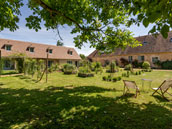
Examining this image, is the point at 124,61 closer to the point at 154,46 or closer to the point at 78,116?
the point at 154,46

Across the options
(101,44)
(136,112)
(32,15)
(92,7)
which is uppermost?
(92,7)

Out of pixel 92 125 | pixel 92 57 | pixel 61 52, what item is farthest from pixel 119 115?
pixel 92 57

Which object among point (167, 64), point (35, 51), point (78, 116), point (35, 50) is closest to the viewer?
point (78, 116)

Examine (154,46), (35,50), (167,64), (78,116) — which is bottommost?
(78,116)

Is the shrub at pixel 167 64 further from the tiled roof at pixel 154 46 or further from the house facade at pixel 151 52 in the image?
the tiled roof at pixel 154 46

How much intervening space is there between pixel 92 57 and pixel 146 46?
17.0 meters

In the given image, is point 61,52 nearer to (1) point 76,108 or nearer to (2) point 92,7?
(2) point 92,7

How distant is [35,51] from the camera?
914 inches

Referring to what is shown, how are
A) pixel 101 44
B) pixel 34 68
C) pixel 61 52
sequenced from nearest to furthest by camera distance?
pixel 101 44
pixel 34 68
pixel 61 52

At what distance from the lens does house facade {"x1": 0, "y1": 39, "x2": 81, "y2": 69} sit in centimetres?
1978

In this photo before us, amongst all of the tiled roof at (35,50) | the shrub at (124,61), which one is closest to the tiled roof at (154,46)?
the shrub at (124,61)

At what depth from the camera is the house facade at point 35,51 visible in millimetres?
19781

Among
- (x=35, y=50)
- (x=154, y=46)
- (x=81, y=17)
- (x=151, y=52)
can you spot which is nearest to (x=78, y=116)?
(x=81, y=17)

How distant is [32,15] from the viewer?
5.99 metres
